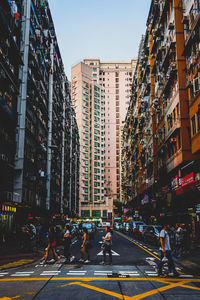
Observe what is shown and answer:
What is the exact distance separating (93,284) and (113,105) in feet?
447

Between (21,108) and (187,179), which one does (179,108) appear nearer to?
(187,179)

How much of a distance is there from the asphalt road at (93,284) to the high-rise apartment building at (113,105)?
115898 mm

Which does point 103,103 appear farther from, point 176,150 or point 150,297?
point 150,297

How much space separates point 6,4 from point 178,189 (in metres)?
21.5

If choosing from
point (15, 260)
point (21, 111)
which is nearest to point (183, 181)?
point (15, 260)

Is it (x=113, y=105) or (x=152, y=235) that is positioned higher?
(x=113, y=105)

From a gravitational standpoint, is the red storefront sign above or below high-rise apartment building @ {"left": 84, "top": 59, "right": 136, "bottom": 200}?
below

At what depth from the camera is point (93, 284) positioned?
376 inches

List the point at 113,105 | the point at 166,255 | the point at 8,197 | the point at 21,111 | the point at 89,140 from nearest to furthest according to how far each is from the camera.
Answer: the point at 166,255, the point at 8,197, the point at 21,111, the point at 89,140, the point at 113,105

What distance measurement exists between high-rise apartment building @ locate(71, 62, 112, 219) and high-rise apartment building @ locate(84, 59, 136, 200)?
8.21m

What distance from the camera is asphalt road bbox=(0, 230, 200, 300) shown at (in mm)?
8133

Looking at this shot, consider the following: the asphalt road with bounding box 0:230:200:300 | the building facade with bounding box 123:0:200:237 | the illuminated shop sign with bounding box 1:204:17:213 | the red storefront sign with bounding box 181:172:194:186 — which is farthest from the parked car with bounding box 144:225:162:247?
the illuminated shop sign with bounding box 1:204:17:213

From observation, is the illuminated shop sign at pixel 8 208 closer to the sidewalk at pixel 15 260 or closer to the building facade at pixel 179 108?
the sidewalk at pixel 15 260

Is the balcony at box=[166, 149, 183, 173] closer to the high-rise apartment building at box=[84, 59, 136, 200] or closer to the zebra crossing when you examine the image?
the zebra crossing
